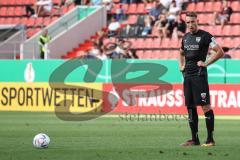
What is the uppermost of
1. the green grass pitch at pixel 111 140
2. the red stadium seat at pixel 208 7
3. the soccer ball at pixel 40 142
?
the red stadium seat at pixel 208 7

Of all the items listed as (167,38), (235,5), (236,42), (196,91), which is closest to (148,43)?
(167,38)

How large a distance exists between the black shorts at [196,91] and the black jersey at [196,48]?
0.12 m

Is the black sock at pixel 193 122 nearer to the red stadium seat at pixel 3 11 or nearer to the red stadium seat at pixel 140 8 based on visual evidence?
the red stadium seat at pixel 140 8

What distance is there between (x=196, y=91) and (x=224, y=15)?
778 inches

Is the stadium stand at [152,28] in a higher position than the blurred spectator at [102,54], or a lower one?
higher

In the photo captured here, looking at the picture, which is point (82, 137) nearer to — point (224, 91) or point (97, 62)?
point (224, 91)

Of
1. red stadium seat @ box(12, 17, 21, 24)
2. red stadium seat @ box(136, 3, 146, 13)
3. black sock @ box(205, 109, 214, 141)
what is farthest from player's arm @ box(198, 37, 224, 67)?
red stadium seat @ box(12, 17, 21, 24)

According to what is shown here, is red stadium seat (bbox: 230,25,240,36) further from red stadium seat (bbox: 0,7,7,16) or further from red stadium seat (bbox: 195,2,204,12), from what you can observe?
red stadium seat (bbox: 0,7,7,16)

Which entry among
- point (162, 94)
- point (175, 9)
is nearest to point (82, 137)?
point (162, 94)

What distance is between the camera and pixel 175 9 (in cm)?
3506

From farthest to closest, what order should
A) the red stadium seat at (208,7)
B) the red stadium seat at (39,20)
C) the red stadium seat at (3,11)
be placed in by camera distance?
1. the red stadium seat at (3,11)
2. the red stadium seat at (39,20)
3. the red stadium seat at (208,7)

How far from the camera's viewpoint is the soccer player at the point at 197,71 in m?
14.8

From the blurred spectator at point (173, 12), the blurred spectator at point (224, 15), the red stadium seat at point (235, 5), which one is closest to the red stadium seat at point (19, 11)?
the blurred spectator at point (173, 12)

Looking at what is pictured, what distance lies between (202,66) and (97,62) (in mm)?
17214
